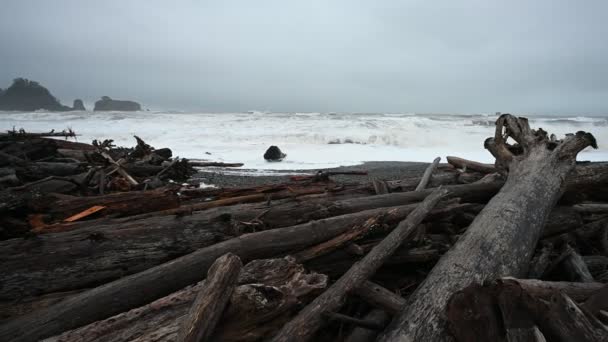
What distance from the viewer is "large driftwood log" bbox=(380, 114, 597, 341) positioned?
1.62 metres

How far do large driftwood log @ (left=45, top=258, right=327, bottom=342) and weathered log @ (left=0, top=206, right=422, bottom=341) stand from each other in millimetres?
162

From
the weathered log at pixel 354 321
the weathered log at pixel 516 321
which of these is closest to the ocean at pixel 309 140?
the weathered log at pixel 354 321

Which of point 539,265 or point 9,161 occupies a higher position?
point 9,161

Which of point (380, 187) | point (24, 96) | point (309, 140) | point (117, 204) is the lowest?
point (309, 140)

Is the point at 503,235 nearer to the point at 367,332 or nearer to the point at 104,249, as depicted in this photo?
the point at 367,332

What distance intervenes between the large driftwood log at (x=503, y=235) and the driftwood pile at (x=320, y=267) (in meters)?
0.01

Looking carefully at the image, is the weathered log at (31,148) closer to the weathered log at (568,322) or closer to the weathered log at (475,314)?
the weathered log at (475,314)

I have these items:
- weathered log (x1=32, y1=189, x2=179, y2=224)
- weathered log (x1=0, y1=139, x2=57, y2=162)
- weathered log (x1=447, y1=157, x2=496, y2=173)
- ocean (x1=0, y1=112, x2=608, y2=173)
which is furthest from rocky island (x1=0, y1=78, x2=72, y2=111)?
weathered log (x1=447, y1=157, x2=496, y2=173)

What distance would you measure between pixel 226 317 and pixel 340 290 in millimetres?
631

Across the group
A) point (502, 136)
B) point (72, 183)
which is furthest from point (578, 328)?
point (72, 183)

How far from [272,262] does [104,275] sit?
3.63 feet

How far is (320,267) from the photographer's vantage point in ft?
7.74

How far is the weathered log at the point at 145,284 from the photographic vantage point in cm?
163

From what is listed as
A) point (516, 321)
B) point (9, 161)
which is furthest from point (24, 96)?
point (516, 321)
